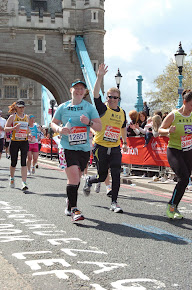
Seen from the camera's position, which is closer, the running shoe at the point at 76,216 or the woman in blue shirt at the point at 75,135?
the running shoe at the point at 76,216

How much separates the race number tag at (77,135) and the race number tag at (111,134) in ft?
3.78

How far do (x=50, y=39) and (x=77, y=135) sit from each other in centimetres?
3060

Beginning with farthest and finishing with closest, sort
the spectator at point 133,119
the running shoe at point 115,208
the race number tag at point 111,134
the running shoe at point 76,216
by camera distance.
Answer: the spectator at point 133,119, the race number tag at point 111,134, the running shoe at point 115,208, the running shoe at point 76,216

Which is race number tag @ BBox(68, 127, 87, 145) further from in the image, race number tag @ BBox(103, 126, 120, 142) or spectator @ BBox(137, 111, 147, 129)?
spectator @ BBox(137, 111, 147, 129)

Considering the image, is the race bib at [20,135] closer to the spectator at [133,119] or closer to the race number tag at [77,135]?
the race number tag at [77,135]

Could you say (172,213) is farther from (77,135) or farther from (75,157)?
(77,135)

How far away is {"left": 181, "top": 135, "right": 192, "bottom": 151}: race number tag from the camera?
6969 millimetres

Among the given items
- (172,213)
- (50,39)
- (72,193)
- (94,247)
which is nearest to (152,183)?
(172,213)

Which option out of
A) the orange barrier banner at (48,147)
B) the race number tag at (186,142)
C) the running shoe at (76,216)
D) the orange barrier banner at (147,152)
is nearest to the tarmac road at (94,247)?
the running shoe at (76,216)

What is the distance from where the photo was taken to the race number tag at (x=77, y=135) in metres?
6.56

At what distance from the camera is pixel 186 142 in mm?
6988

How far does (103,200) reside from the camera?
29.4 feet

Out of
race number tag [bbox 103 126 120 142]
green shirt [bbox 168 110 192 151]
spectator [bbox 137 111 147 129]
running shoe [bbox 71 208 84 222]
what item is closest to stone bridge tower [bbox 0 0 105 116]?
spectator [bbox 137 111 147 129]

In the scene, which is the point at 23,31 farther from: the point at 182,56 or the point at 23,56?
the point at 182,56
